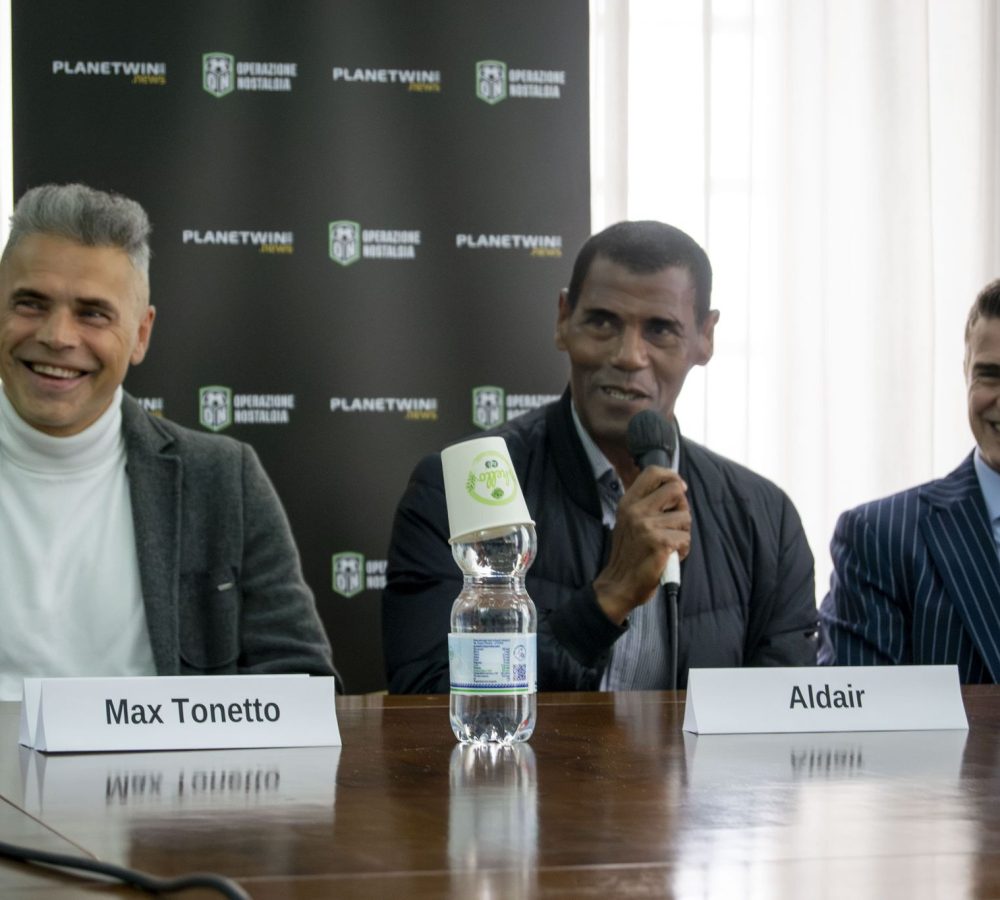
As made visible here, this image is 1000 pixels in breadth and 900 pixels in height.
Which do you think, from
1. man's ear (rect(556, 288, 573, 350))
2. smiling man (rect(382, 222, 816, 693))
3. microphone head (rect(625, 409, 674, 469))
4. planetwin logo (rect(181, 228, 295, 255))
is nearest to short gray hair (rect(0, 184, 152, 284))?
smiling man (rect(382, 222, 816, 693))

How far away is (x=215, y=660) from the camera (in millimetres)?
2367

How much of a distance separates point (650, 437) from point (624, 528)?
0.14 m

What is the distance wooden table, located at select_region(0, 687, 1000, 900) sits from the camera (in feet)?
2.52

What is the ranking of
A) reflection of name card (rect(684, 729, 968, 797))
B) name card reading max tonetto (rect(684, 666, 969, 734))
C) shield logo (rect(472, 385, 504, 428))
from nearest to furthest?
reflection of name card (rect(684, 729, 968, 797)) < name card reading max tonetto (rect(684, 666, 969, 734)) < shield logo (rect(472, 385, 504, 428))

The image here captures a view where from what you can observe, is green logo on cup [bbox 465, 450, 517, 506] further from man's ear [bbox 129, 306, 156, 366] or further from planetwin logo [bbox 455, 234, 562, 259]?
planetwin logo [bbox 455, 234, 562, 259]

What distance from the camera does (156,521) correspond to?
7.87ft

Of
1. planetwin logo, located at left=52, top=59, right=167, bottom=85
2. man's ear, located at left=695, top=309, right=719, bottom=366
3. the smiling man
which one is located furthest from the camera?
planetwin logo, located at left=52, top=59, right=167, bottom=85

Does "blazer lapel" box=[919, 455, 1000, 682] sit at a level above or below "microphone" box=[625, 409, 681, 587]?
below

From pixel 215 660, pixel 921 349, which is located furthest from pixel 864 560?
pixel 921 349

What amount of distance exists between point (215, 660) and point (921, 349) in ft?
8.77

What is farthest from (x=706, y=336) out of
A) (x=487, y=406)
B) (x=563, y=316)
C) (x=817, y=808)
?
(x=817, y=808)

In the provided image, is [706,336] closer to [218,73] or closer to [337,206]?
[337,206]

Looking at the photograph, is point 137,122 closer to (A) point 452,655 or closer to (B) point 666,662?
(B) point 666,662

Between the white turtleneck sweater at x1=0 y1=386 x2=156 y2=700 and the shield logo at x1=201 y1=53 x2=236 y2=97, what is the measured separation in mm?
1336
